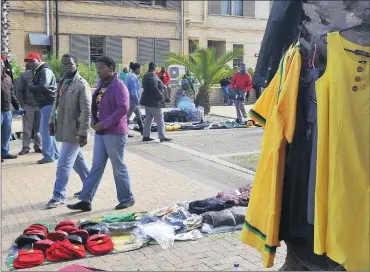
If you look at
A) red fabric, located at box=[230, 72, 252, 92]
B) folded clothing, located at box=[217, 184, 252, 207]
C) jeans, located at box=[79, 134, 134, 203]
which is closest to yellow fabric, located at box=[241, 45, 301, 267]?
folded clothing, located at box=[217, 184, 252, 207]

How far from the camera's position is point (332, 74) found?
2592 mm

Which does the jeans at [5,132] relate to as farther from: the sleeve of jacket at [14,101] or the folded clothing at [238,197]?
the folded clothing at [238,197]

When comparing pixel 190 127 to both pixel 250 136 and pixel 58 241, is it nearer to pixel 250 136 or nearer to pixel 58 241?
pixel 250 136

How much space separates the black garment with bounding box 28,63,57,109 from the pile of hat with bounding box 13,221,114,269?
4066 mm

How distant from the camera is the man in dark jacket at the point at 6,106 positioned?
9206 mm

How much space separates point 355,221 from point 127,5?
2876 cm

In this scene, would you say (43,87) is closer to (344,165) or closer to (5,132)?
(5,132)

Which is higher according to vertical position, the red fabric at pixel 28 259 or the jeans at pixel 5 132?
the jeans at pixel 5 132

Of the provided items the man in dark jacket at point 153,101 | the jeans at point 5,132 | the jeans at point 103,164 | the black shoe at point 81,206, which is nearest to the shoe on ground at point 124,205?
the jeans at point 103,164

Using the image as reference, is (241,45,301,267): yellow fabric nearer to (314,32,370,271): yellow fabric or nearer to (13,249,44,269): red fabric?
(314,32,370,271): yellow fabric

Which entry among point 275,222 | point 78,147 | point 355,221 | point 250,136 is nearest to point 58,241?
point 78,147

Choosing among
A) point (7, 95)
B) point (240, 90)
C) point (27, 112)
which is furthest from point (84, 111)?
point (240, 90)

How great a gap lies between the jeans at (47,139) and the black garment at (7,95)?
88 cm

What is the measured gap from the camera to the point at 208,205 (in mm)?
5793
